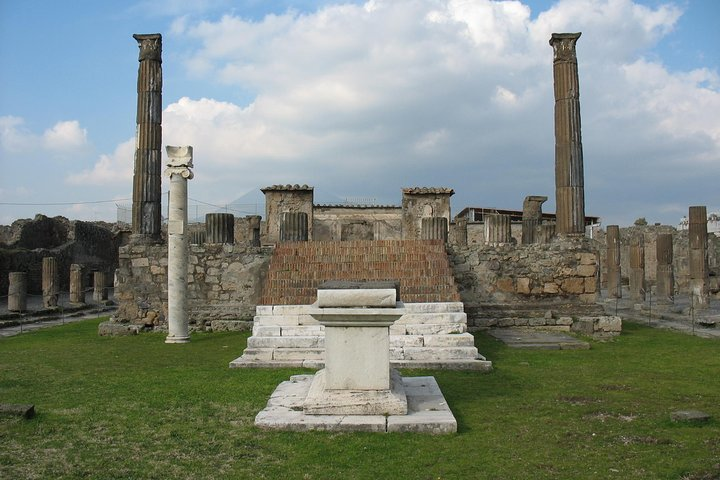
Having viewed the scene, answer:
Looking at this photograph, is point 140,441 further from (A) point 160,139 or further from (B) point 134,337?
(A) point 160,139

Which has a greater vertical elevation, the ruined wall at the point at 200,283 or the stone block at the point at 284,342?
the ruined wall at the point at 200,283

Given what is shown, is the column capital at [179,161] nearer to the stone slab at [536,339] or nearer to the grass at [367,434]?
the grass at [367,434]

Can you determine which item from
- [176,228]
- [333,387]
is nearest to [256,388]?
[333,387]

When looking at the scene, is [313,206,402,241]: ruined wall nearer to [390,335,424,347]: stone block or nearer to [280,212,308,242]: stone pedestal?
[280,212,308,242]: stone pedestal

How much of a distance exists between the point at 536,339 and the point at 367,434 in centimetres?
648

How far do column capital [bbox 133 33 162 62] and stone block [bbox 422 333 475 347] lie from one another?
953 centimetres

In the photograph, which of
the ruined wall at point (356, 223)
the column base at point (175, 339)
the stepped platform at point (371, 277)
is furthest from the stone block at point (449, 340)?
the ruined wall at point (356, 223)

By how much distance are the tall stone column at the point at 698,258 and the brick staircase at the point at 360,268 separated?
35.2ft

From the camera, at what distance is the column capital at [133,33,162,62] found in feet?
46.8

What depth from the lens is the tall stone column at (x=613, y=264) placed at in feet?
77.2

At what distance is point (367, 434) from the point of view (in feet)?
16.6

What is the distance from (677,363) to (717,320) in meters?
6.61

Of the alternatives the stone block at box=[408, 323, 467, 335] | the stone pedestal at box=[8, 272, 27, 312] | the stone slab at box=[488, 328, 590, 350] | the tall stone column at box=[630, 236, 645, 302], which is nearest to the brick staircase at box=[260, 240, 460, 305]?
the stone block at box=[408, 323, 467, 335]

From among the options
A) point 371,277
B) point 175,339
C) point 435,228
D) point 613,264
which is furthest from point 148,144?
point 613,264
